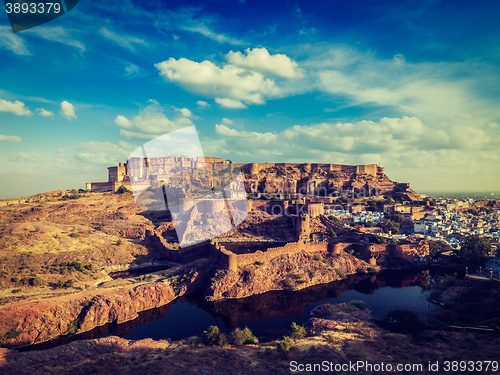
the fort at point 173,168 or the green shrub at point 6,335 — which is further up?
the fort at point 173,168

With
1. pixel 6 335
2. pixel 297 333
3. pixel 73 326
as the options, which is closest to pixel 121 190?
pixel 73 326

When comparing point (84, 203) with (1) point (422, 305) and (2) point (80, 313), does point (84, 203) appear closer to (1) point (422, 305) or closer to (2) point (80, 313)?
(2) point (80, 313)

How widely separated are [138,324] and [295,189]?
4190 centimetres

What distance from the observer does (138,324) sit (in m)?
18.0

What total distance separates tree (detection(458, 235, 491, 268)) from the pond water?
355 centimetres

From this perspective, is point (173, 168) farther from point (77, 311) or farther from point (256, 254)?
Result: point (77, 311)

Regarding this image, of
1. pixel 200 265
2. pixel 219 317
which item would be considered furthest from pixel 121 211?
pixel 219 317

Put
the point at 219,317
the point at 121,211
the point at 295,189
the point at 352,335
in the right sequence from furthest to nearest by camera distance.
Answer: the point at 295,189, the point at 121,211, the point at 219,317, the point at 352,335

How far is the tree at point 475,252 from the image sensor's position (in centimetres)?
2402

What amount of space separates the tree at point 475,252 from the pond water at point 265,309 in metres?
3.55

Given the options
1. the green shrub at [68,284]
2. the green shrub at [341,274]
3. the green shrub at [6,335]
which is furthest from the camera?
the green shrub at [341,274]

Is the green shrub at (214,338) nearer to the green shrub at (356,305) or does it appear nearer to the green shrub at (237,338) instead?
the green shrub at (237,338)

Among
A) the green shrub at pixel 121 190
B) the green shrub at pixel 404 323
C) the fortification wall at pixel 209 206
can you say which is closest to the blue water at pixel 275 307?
the green shrub at pixel 404 323

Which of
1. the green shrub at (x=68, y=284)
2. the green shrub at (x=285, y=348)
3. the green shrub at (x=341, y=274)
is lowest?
the green shrub at (x=341, y=274)
